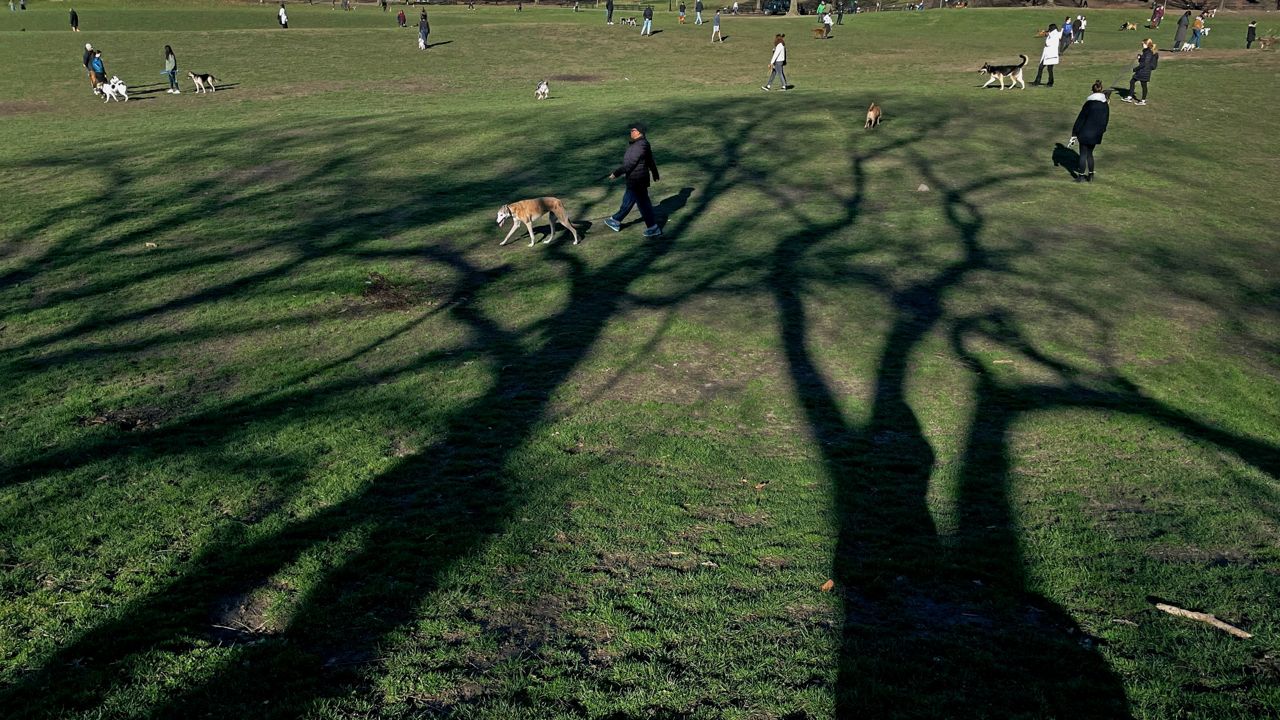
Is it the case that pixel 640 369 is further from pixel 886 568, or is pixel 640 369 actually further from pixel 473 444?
pixel 886 568

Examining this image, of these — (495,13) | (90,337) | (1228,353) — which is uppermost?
(495,13)

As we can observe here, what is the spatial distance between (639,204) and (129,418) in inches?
352

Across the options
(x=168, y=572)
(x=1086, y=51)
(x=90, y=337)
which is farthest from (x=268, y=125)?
(x=1086, y=51)

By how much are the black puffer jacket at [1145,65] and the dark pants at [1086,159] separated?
35.3 feet

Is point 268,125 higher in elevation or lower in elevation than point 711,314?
higher

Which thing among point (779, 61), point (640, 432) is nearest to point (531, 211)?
point (640, 432)

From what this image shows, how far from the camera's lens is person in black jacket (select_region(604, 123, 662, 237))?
14.8 m

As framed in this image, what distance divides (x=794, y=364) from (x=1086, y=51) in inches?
1593

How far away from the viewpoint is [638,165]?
15.0 meters

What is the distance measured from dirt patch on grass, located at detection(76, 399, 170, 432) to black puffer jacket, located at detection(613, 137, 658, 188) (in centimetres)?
793

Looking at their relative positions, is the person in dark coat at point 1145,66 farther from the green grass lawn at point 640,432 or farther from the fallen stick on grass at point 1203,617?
the fallen stick on grass at point 1203,617

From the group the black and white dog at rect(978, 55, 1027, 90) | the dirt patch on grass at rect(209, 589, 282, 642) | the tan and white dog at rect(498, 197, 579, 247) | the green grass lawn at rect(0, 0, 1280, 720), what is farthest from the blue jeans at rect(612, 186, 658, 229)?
the black and white dog at rect(978, 55, 1027, 90)

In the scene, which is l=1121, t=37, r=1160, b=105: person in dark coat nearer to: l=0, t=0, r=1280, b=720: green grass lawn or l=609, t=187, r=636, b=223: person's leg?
l=0, t=0, r=1280, b=720: green grass lawn

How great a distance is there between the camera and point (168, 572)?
6426 mm
